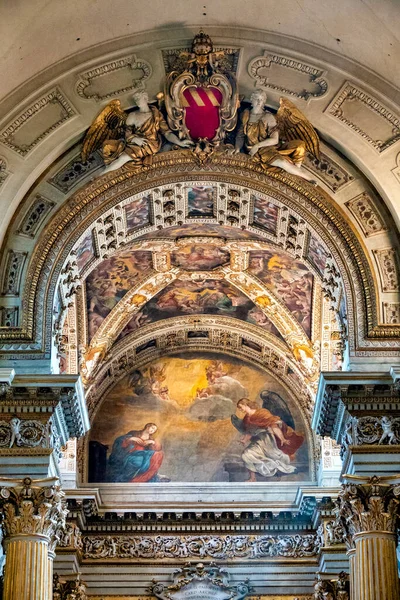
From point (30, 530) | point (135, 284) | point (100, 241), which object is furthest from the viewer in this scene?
point (135, 284)

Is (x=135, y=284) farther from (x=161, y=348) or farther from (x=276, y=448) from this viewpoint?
(x=276, y=448)

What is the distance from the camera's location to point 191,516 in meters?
27.4

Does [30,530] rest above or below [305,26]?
below

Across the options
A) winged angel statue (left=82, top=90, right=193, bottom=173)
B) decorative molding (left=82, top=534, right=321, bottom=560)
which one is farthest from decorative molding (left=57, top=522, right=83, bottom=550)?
winged angel statue (left=82, top=90, right=193, bottom=173)

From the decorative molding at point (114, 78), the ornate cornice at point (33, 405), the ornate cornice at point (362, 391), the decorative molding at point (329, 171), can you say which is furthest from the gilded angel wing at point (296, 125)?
the ornate cornice at point (33, 405)

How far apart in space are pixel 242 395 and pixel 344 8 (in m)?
9.93

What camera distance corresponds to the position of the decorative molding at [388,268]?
2245 centimetres

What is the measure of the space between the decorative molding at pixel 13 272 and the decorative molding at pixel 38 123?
5.32ft

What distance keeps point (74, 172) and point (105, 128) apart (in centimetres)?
86

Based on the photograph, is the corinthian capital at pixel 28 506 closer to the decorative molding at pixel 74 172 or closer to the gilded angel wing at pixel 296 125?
the decorative molding at pixel 74 172

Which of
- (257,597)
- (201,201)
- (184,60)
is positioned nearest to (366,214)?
(201,201)

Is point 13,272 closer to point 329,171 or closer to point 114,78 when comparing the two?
point 114,78

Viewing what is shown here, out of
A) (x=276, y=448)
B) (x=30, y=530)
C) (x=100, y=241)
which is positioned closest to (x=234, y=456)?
Answer: (x=276, y=448)

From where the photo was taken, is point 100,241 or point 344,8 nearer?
point 344,8
